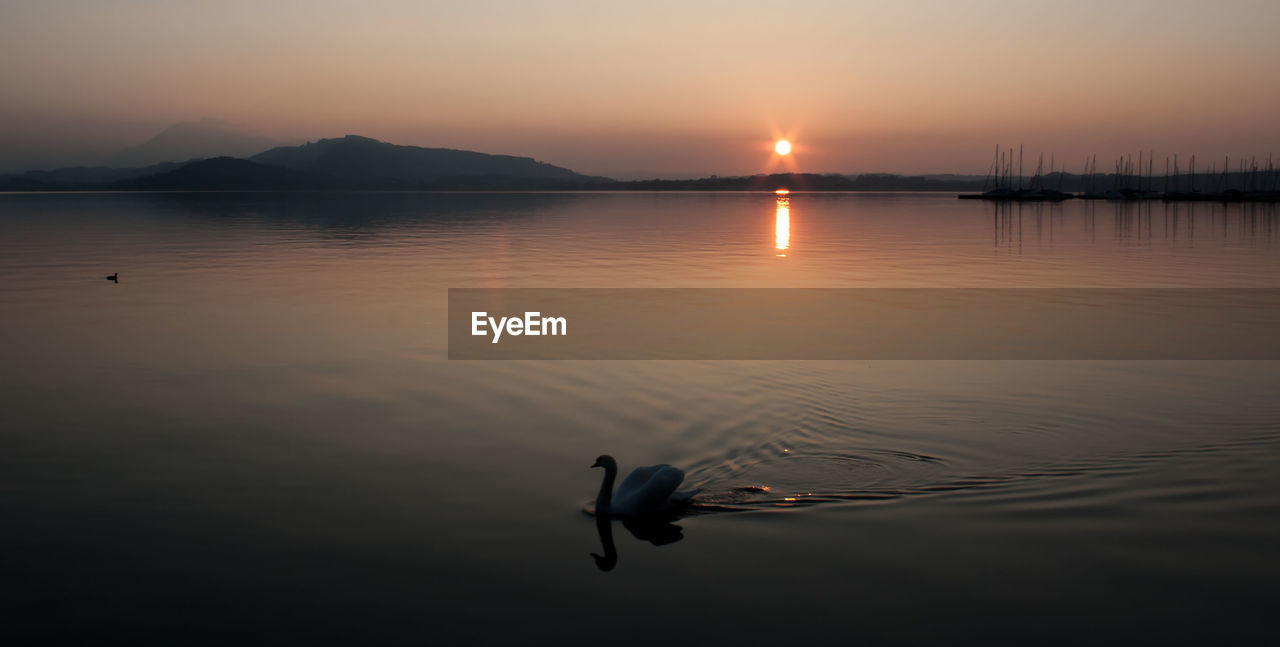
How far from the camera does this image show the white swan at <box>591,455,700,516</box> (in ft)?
39.8

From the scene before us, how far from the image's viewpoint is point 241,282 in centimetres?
3800

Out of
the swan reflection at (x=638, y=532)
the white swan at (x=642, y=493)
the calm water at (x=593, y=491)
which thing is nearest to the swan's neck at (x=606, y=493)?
the white swan at (x=642, y=493)

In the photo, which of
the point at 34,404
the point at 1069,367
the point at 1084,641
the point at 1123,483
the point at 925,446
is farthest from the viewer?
the point at 1069,367

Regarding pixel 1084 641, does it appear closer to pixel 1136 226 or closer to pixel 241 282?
pixel 241 282

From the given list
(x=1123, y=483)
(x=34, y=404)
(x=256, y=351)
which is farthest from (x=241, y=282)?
(x=1123, y=483)

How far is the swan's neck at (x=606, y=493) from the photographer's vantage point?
40.3 feet

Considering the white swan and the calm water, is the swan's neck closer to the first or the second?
the white swan

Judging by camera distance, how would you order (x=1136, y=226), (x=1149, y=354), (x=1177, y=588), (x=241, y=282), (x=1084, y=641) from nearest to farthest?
(x=1084, y=641) < (x=1177, y=588) < (x=1149, y=354) < (x=241, y=282) < (x=1136, y=226)

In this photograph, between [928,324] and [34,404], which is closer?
[34,404]

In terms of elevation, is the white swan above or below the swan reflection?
above

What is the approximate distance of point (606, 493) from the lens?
12352 mm

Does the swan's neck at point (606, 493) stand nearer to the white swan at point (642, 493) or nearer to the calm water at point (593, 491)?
the white swan at point (642, 493)

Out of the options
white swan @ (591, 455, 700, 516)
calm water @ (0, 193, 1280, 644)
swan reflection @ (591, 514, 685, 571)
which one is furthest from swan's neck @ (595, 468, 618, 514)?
calm water @ (0, 193, 1280, 644)

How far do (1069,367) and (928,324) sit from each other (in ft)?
21.5
